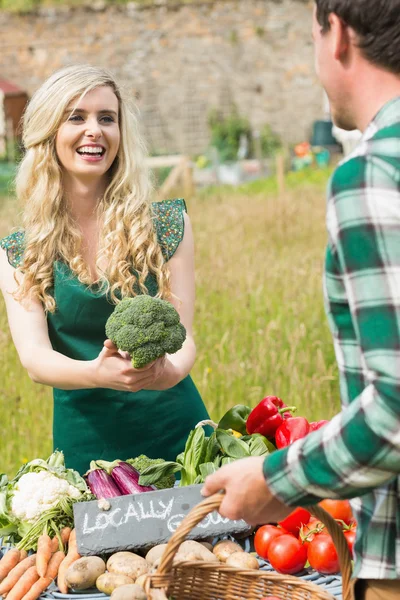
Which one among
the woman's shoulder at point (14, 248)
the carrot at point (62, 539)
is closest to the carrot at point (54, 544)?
the carrot at point (62, 539)

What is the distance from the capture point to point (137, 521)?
6.84ft

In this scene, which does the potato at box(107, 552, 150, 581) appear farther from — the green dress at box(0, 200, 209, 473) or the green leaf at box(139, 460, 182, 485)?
the green dress at box(0, 200, 209, 473)

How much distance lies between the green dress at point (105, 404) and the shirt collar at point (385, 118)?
1664 mm

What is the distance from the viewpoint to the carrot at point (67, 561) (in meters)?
2.01

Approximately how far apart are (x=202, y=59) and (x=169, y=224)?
68.2 ft

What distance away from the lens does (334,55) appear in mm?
1305

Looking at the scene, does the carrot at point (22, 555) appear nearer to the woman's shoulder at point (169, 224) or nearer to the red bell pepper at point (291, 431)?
the red bell pepper at point (291, 431)

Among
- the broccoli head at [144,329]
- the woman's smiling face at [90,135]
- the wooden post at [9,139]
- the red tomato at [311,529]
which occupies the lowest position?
the red tomato at [311,529]

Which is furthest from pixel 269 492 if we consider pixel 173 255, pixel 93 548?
pixel 173 255

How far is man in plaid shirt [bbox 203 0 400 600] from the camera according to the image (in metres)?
1.20

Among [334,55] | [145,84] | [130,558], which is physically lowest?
[130,558]

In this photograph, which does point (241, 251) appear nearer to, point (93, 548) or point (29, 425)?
point (29, 425)

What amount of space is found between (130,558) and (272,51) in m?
22.0

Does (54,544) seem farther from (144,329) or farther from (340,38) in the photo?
(340,38)
